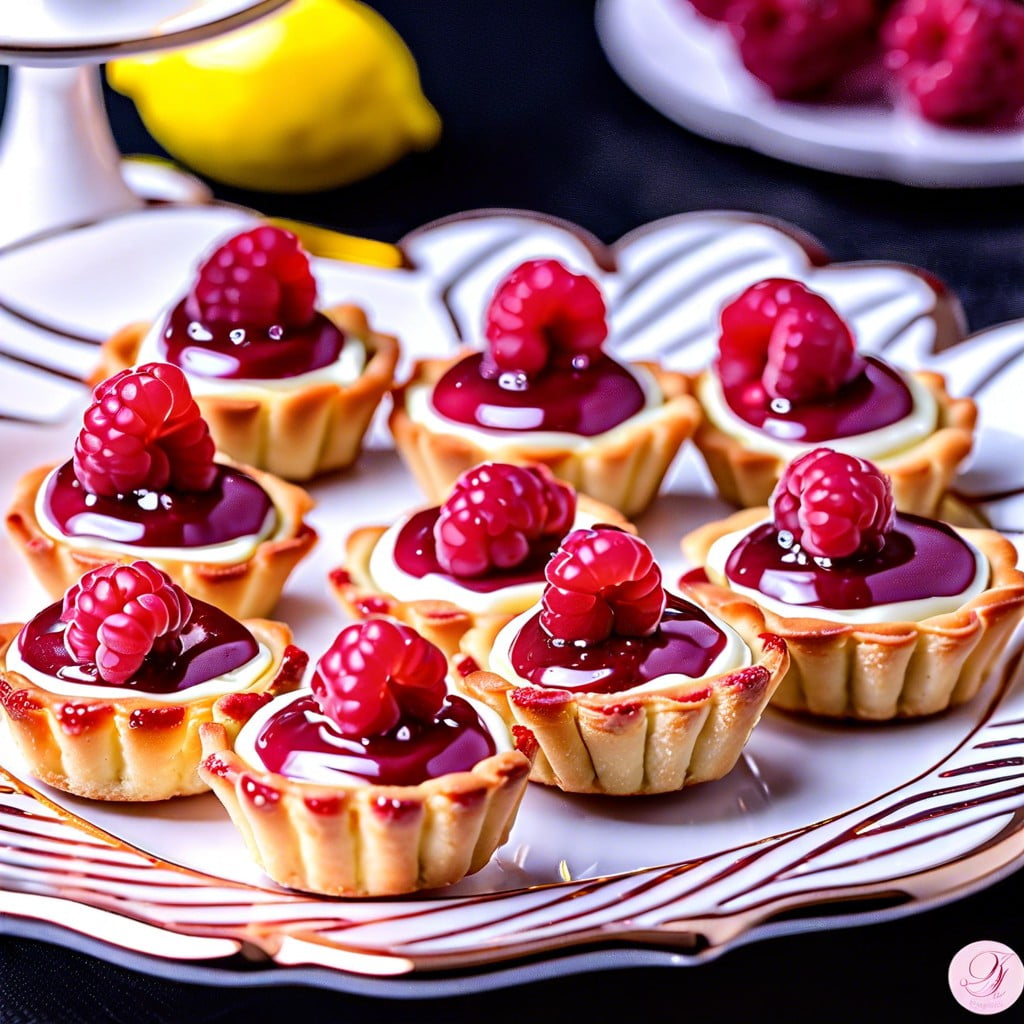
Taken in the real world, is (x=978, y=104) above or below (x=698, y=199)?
above

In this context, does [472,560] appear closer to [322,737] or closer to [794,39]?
[322,737]

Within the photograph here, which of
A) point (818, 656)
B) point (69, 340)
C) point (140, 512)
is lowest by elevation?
point (69, 340)

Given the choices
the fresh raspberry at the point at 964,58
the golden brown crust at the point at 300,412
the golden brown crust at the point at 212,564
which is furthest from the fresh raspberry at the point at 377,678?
the fresh raspberry at the point at 964,58

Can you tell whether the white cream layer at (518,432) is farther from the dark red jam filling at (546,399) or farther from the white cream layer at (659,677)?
the white cream layer at (659,677)

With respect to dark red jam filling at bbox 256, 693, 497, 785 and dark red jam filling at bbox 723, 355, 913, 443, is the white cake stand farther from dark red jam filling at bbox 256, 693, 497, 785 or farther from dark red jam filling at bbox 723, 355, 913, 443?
dark red jam filling at bbox 256, 693, 497, 785

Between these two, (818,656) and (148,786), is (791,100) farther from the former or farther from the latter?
(148,786)

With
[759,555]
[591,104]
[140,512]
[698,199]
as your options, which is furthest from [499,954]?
[591,104]
